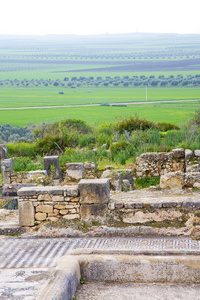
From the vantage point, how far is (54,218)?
322 inches

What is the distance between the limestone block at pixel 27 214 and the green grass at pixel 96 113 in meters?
39.7

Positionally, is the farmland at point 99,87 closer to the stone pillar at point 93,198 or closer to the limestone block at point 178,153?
the limestone block at point 178,153

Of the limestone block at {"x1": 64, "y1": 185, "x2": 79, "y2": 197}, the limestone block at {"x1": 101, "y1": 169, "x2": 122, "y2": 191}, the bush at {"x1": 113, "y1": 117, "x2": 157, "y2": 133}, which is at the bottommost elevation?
the bush at {"x1": 113, "y1": 117, "x2": 157, "y2": 133}

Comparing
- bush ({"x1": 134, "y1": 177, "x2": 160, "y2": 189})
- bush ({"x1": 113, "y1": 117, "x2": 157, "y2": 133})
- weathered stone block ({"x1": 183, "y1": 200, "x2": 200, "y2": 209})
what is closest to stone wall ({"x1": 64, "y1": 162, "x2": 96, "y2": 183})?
bush ({"x1": 134, "y1": 177, "x2": 160, "y2": 189})

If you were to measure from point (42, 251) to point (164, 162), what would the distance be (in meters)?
11.9

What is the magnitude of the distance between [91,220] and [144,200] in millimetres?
1009

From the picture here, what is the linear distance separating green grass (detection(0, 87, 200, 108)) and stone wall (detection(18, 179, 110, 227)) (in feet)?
216

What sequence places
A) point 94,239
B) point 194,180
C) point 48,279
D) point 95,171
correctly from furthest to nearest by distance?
point 95,171 < point 194,180 < point 94,239 < point 48,279

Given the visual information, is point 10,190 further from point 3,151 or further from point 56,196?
point 3,151

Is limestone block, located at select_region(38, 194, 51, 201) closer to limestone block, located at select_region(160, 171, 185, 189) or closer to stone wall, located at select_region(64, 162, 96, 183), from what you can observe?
limestone block, located at select_region(160, 171, 185, 189)

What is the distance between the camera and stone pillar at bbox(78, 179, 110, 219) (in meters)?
8.00

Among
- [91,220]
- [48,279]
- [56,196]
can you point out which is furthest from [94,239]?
[48,279]

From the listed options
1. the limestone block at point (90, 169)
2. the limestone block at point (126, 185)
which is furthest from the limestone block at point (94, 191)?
the limestone block at point (90, 169)

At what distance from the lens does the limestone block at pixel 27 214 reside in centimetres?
813
